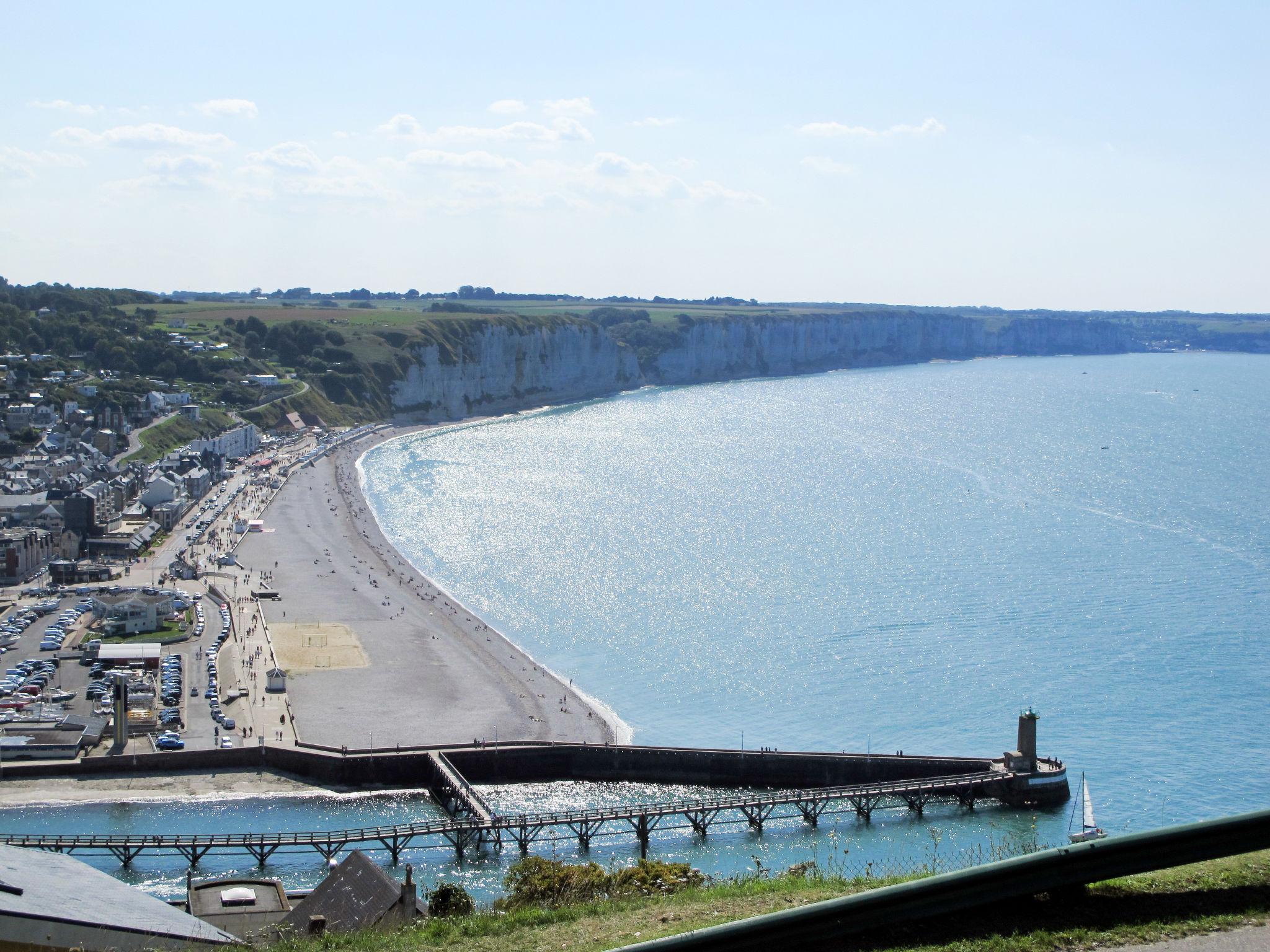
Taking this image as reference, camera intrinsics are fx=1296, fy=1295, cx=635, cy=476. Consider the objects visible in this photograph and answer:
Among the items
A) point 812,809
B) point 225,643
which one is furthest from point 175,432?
point 812,809

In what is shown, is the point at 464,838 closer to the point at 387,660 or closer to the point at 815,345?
the point at 387,660

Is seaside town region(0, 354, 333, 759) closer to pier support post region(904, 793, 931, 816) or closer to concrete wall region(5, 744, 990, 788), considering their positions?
concrete wall region(5, 744, 990, 788)

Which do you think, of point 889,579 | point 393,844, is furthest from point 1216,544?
point 393,844

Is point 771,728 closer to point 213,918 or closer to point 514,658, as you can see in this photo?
point 514,658

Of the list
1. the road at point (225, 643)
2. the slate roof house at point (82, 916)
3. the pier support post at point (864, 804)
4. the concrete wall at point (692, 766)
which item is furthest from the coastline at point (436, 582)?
the slate roof house at point (82, 916)

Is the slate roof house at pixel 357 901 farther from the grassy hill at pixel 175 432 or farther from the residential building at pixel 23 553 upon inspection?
the grassy hill at pixel 175 432

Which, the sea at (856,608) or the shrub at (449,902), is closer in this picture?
the shrub at (449,902)
